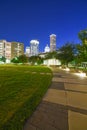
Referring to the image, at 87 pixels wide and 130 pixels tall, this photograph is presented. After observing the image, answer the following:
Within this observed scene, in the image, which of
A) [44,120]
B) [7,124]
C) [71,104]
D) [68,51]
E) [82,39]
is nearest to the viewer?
[7,124]

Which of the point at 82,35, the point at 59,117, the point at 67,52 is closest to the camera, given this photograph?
the point at 59,117

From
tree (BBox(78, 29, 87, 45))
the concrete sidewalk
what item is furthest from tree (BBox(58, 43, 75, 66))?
the concrete sidewalk

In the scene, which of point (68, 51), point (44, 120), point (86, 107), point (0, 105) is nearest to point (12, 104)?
point (0, 105)

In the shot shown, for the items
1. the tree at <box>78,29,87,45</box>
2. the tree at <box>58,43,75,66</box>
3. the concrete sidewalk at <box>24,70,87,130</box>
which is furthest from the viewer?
the tree at <box>58,43,75,66</box>

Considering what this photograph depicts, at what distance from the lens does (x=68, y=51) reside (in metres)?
80.1

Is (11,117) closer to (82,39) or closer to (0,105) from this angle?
(0,105)

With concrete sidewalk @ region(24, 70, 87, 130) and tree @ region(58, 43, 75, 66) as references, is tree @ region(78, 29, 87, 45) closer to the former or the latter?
tree @ region(58, 43, 75, 66)

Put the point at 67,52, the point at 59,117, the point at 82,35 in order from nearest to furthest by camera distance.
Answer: the point at 59,117 → the point at 82,35 → the point at 67,52

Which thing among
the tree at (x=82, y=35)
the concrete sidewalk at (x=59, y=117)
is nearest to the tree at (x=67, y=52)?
the tree at (x=82, y=35)

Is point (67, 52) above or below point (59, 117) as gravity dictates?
above

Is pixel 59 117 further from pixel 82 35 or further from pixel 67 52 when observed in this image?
pixel 67 52

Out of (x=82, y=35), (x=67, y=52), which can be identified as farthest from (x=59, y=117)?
(x=67, y=52)

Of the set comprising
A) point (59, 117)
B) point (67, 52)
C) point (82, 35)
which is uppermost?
point (82, 35)

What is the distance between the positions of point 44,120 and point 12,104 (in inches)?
84.9
